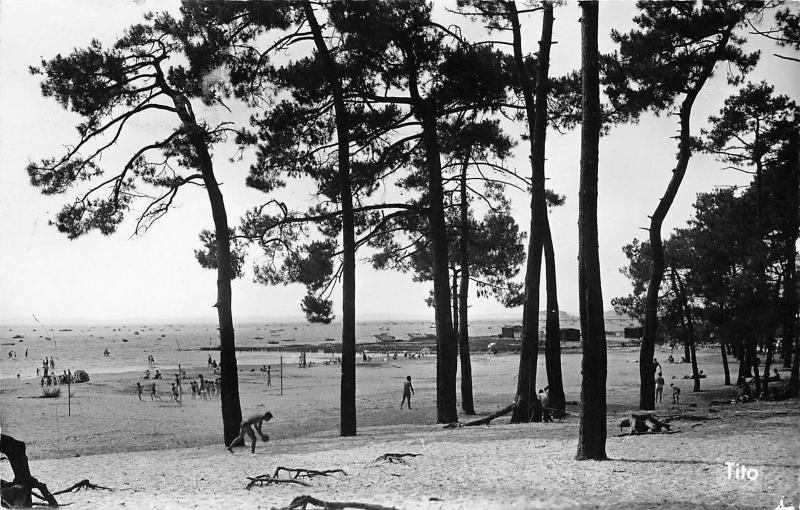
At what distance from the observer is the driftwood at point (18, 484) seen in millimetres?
6555

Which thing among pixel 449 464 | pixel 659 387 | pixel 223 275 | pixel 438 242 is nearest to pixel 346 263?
pixel 438 242

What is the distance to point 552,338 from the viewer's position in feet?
53.6

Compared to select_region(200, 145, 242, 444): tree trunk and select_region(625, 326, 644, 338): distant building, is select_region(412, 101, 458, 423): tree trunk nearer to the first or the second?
select_region(200, 145, 242, 444): tree trunk

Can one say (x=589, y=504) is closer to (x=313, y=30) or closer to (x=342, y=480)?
(x=342, y=480)

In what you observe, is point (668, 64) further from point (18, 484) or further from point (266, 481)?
point (18, 484)

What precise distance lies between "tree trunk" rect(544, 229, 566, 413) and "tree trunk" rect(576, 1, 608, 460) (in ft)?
24.1

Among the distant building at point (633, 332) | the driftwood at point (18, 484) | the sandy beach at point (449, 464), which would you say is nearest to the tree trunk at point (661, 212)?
the sandy beach at point (449, 464)

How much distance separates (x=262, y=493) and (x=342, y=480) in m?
1.02

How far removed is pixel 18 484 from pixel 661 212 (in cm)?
1458

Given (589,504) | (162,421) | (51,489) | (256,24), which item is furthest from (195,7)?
(162,421)

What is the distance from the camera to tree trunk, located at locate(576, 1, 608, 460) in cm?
833

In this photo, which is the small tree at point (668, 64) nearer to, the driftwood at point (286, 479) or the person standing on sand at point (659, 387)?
the person standing on sand at point (659, 387)

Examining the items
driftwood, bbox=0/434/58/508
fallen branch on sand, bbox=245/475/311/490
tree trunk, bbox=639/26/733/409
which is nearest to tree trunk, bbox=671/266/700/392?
tree trunk, bbox=639/26/733/409

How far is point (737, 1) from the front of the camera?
1332 cm
